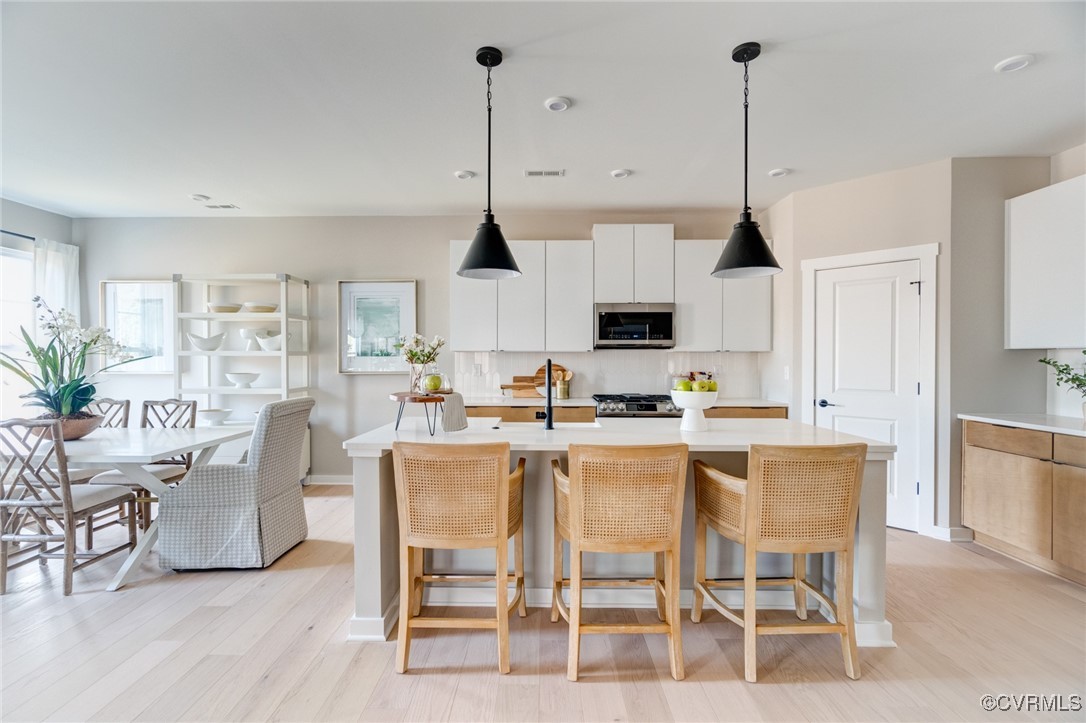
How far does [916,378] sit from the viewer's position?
3.45 m

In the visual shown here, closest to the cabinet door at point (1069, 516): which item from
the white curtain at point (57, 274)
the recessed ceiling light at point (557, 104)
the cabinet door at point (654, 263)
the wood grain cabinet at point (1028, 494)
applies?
the wood grain cabinet at point (1028, 494)

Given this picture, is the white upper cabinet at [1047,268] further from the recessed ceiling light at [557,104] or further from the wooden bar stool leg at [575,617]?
the wooden bar stool leg at [575,617]

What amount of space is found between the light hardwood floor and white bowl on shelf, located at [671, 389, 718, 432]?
0.92m

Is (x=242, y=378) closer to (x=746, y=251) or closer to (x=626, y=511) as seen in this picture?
(x=626, y=511)

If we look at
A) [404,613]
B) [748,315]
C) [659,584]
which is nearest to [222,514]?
[404,613]

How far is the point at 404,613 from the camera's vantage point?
1905 mm

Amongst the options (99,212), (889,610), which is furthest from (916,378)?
(99,212)

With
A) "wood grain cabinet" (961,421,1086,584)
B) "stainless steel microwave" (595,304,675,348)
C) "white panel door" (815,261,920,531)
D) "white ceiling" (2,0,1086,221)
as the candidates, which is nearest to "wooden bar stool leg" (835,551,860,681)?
"wood grain cabinet" (961,421,1086,584)

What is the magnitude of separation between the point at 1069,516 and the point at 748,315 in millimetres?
2369

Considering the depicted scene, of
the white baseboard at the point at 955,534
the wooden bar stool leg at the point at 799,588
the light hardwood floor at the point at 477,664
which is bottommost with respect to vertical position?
the light hardwood floor at the point at 477,664

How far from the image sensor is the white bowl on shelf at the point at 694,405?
235 cm

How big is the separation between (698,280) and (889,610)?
2803 millimetres

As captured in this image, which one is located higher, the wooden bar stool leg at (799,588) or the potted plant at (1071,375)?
Result: the potted plant at (1071,375)

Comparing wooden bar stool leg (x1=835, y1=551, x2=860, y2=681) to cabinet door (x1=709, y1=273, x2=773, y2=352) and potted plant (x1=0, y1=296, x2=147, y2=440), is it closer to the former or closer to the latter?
cabinet door (x1=709, y1=273, x2=773, y2=352)
